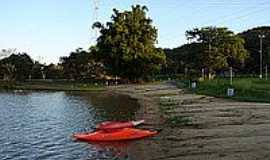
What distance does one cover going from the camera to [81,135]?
32.4 meters

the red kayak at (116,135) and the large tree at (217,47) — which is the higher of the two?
the large tree at (217,47)

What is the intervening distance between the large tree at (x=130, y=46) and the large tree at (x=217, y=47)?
1167cm

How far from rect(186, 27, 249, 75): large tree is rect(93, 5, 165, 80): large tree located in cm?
1167

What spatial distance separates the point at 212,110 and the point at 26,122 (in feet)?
54.7

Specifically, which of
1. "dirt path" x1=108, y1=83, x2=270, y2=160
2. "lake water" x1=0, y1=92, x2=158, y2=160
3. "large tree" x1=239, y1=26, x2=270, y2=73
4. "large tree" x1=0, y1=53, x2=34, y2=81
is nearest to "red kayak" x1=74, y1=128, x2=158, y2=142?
"lake water" x1=0, y1=92, x2=158, y2=160

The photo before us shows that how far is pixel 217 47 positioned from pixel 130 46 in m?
23.5

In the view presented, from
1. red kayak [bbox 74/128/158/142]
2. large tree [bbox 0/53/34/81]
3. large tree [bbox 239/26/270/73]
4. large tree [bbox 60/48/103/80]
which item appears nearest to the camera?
red kayak [bbox 74/128/158/142]

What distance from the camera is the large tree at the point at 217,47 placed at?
12825cm

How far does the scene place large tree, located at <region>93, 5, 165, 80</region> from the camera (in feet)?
406

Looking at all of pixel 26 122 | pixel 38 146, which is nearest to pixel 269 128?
pixel 38 146

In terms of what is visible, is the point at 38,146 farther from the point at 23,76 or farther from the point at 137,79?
the point at 23,76

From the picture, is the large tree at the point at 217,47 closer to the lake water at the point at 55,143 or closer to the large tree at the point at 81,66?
the large tree at the point at 81,66

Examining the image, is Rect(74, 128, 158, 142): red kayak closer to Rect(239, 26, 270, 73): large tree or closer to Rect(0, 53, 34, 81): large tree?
Rect(239, 26, 270, 73): large tree

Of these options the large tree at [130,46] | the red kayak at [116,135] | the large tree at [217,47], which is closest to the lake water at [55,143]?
the red kayak at [116,135]
